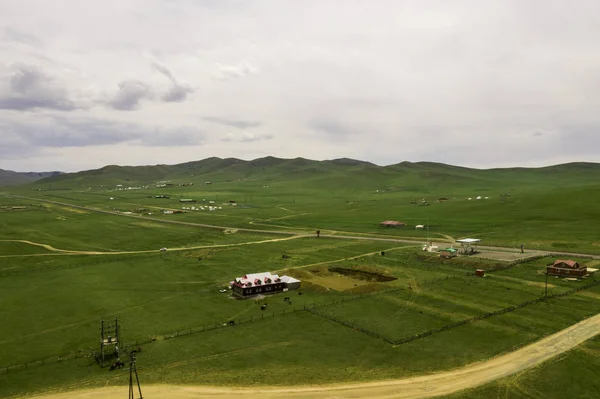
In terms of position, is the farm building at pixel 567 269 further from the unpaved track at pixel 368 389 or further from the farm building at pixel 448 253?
the unpaved track at pixel 368 389

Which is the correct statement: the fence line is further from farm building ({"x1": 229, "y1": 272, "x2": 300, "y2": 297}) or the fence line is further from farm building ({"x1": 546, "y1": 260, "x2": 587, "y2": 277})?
farm building ({"x1": 229, "y1": 272, "x2": 300, "y2": 297})

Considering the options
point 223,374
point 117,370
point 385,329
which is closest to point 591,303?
point 385,329

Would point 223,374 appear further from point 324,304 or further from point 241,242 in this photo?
point 241,242

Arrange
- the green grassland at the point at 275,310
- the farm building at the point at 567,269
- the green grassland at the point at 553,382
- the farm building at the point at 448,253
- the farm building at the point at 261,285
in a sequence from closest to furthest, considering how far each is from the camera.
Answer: the green grassland at the point at 553,382 < the green grassland at the point at 275,310 < the farm building at the point at 261,285 < the farm building at the point at 567,269 < the farm building at the point at 448,253

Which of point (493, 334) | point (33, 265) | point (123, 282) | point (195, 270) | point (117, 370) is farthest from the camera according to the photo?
point (33, 265)

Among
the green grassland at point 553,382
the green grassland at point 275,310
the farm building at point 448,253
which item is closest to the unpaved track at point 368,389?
the green grassland at point 553,382

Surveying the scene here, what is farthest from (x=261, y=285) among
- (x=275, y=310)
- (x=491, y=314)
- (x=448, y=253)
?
(x=448, y=253)

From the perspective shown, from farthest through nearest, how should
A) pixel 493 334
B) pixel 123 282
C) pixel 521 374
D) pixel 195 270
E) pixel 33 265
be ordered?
pixel 33 265 < pixel 195 270 < pixel 123 282 < pixel 493 334 < pixel 521 374
